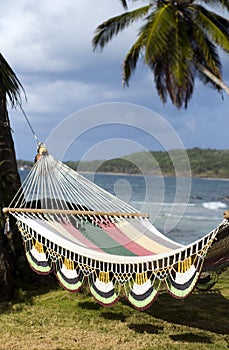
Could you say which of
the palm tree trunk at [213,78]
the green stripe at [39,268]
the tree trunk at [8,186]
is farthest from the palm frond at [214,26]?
the green stripe at [39,268]

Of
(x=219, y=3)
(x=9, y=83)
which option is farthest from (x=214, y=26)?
(x=9, y=83)

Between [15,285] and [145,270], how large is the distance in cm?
135

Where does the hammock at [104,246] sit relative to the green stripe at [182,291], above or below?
above

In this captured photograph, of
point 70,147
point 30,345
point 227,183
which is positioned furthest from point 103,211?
point 227,183

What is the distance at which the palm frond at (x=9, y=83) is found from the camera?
334cm

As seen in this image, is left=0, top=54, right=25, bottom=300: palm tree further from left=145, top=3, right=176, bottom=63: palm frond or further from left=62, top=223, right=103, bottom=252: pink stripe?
left=145, top=3, right=176, bottom=63: palm frond

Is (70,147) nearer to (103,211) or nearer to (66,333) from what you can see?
(103,211)

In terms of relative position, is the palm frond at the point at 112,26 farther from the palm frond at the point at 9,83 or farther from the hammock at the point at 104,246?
the hammock at the point at 104,246

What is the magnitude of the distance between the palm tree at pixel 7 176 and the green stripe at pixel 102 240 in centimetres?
62

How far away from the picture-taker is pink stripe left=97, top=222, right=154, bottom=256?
269 cm

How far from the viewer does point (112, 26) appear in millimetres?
9453

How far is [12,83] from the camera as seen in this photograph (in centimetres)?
344

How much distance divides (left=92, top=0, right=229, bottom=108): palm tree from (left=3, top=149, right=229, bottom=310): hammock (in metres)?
5.38

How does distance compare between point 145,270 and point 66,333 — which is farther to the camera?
point 66,333
